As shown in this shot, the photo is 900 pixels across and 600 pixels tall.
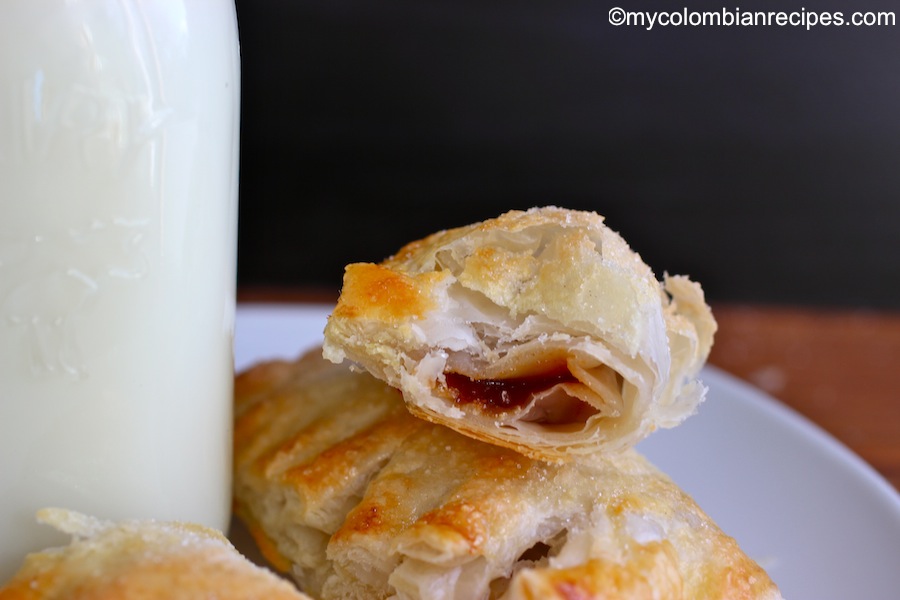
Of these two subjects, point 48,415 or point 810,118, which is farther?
point 810,118

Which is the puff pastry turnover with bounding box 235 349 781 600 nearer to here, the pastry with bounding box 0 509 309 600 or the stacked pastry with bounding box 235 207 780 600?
the stacked pastry with bounding box 235 207 780 600

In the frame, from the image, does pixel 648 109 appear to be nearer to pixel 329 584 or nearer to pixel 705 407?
pixel 705 407

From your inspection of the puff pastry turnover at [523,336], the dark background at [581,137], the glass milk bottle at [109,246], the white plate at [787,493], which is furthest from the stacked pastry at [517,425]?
the dark background at [581,137]

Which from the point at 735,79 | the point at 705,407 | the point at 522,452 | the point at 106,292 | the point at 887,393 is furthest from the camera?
the point at 735,79

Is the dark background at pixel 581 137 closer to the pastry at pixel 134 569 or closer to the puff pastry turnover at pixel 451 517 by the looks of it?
the puff pastry turnover at pixel 451 517

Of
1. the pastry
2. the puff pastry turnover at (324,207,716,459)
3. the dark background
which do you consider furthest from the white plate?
the dark background

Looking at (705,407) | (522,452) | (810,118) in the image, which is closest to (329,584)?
(522,452)

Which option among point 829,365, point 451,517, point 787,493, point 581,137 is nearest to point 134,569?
point 451,517
